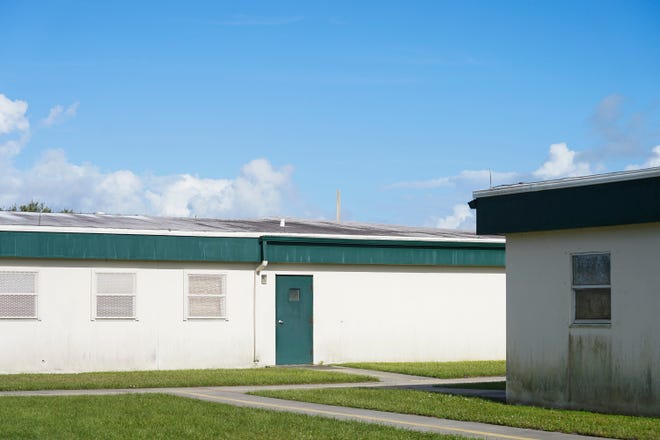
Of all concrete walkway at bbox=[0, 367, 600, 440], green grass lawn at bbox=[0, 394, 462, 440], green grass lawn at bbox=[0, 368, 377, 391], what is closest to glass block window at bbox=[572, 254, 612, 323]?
concrete walkway at bbox=[0, 367, 600, 440]

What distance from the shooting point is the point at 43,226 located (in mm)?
26516

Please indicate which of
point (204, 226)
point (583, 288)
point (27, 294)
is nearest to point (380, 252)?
point (204, 226)

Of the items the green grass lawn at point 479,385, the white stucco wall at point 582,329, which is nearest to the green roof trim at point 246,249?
the green grass lawn at point 479,385

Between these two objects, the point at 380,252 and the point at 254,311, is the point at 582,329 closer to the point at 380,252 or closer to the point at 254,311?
the point at 254,311

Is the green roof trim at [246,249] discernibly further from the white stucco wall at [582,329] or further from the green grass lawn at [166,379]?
the white stucco wall at [582,329]

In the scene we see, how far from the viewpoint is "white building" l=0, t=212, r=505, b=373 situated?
87.8 ft

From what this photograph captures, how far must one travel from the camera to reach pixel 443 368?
27500 mm

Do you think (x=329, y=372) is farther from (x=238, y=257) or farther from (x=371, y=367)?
(x=238, y=257)

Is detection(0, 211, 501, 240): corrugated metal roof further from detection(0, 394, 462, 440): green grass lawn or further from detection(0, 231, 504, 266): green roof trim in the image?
detection(0, 394, 462, 440): green grass lawn

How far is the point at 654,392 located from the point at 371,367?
12138mm

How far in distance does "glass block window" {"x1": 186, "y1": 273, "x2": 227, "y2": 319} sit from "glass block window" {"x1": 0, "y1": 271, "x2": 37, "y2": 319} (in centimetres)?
369

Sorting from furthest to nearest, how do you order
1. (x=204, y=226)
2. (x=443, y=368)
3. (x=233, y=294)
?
(x=204, y=226) < (x=233, y=294) < (x=443, y=368)

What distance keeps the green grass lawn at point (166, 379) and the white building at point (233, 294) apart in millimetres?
1519

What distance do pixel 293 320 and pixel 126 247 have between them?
483cm
